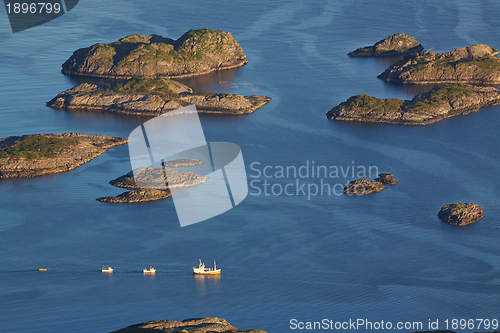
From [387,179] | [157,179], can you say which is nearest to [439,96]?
→ [387,179]

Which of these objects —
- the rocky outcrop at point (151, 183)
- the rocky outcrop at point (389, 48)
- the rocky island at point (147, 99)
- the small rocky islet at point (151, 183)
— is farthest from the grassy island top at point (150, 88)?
the rocky outcrop at point (389, 48)

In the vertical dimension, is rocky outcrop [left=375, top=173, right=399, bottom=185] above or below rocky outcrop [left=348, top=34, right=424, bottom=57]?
above

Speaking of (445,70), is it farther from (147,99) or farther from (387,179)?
(147,99)

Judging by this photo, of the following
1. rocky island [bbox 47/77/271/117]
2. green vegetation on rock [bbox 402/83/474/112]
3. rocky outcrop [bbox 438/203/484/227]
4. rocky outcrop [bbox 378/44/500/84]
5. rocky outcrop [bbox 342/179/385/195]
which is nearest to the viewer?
rocky outcrop [bbox 438/203/484/227]

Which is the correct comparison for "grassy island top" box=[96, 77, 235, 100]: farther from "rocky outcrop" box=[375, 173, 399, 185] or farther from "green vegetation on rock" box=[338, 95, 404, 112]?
"rocky outcrop" box=[375, 173, 399, 185]

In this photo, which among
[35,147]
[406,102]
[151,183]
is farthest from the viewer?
[406,102]

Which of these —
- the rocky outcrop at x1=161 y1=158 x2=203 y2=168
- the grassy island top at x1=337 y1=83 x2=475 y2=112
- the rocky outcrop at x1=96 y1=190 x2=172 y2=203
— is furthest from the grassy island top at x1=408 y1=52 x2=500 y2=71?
the rocky outcrop at x1=96 y1=190 x2=172 y2=203

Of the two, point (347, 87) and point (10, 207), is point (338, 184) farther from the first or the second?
point (347, 87)
